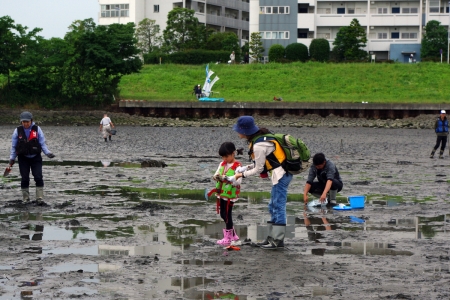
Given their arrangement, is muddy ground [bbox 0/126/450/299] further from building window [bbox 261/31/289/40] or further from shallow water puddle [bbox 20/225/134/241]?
building window [bbox 261/31/289/40]

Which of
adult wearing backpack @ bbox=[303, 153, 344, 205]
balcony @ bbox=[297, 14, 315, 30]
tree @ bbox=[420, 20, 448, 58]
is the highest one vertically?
balcony @ bbox=[297, 14, 315, 30]

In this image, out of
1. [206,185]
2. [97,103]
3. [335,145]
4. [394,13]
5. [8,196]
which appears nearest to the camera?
[8,196]

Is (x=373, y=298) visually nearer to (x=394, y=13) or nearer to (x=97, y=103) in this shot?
(x=97, y=103)

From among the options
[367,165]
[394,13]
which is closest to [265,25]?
[394,13]

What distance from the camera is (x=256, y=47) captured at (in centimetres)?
8694

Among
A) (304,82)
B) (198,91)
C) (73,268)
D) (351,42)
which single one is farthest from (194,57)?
(73,268)

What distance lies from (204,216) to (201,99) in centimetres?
4801

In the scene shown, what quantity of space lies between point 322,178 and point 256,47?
7318 cm

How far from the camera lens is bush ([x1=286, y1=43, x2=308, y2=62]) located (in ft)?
269

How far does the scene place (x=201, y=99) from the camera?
200 feet

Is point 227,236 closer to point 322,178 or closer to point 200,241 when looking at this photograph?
point 200,241

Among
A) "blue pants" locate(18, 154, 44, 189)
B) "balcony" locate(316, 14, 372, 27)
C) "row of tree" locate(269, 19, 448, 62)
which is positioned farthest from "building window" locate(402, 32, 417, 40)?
"blue pants" locate(18, 154, 44, 189)

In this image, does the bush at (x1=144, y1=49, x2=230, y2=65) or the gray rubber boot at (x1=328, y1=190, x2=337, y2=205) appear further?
the bush at (x1=144, y1=49, x2=230, y2=65)

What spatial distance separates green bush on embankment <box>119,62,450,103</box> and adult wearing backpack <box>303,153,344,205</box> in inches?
1852
